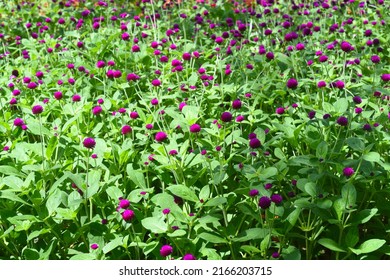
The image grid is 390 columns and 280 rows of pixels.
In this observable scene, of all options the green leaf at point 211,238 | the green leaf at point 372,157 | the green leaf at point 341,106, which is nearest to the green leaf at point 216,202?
the green leaf at point 211,238

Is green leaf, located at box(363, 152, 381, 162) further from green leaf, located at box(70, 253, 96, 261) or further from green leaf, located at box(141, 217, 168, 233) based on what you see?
green leaf, located at box(70, 253, 96, 261)

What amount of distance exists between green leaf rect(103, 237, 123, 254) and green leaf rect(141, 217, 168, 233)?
115 mm

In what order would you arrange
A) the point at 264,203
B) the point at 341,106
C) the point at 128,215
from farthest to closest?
the point at 341,106
the point at 128,215
the point at 264,203

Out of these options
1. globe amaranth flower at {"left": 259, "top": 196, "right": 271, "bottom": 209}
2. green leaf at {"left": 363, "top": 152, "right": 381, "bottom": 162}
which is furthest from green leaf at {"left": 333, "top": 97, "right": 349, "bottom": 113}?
globe amaranth flower at {"left": 259, "top": 196, "right": 271, "bottom": 209}

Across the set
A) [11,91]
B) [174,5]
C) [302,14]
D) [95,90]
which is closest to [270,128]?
Result: [95,90]

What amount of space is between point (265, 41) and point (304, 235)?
248 centimetres

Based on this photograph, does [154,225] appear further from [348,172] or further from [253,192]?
[348,172]

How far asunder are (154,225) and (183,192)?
198 mm

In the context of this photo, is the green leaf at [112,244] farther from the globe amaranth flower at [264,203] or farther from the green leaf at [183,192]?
the globe amaranth flower at [264,203]

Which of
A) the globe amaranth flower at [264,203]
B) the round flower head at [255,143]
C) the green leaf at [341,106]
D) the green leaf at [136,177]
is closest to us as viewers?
the globe amaranth flower at [264,203]

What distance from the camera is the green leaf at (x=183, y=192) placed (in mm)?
2576

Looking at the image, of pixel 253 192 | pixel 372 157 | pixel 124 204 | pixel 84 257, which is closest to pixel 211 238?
pixel 253 192

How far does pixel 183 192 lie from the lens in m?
2.59

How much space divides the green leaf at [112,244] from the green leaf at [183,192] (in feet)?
0.97
